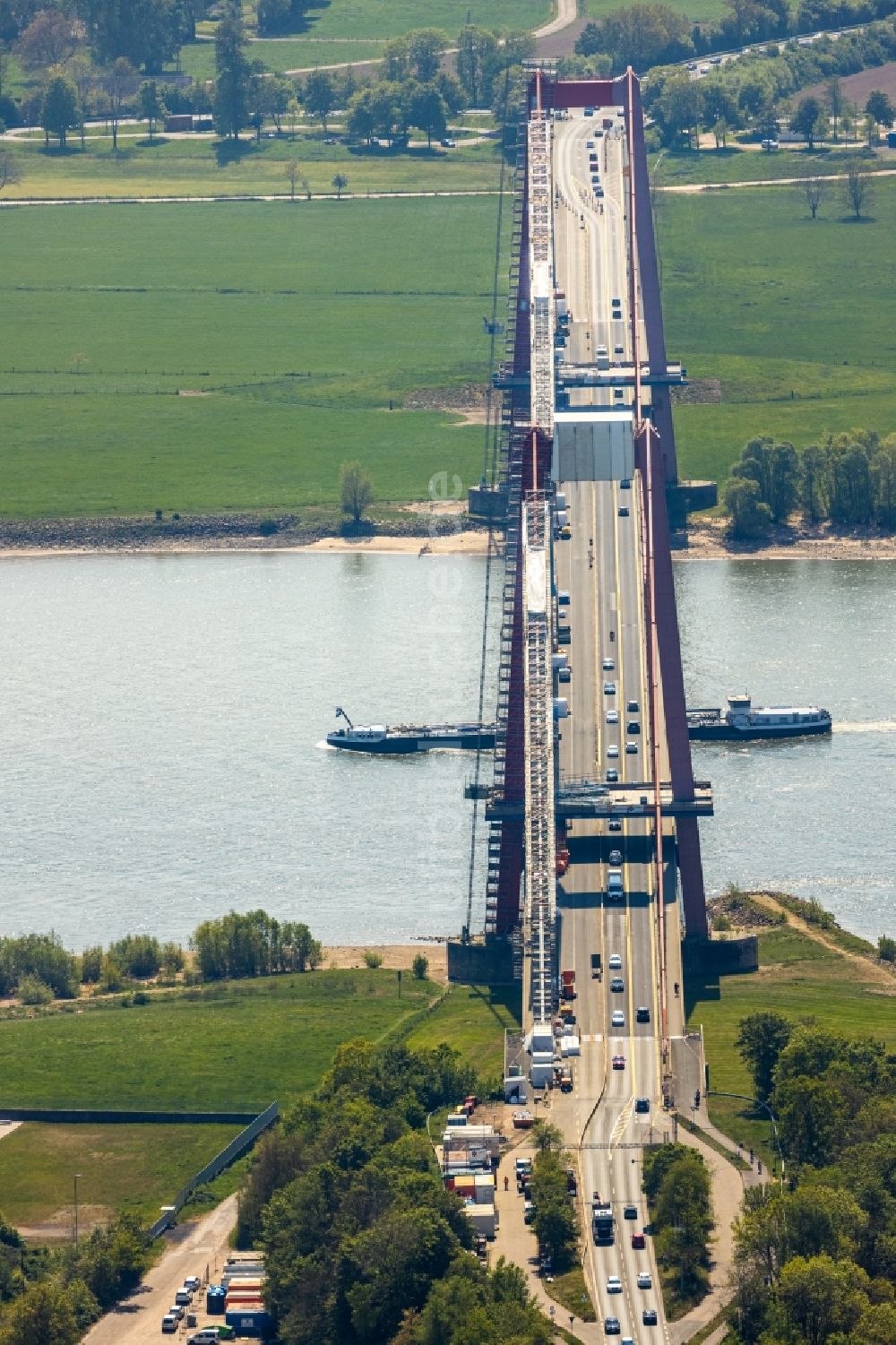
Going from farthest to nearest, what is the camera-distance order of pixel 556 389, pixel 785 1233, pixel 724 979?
pixel 556 389, pixel 724 979, pixel 785 1233

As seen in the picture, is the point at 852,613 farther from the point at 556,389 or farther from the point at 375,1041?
the point at 375,1041

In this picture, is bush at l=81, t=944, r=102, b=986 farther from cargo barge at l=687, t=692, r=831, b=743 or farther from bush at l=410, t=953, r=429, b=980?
cargo barge at l=687, t=692, r=831, b=743

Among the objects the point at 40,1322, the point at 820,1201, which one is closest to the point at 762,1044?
the point at 820,1201

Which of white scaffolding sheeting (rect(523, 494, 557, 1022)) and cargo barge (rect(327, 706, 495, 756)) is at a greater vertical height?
white scaffolding sheeting (rect(523, 494, 557, 1022))

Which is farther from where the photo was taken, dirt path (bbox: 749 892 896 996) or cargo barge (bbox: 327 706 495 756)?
cargo barge (bbox: 327 706 495 756)

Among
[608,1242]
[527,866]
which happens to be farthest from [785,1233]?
[527,866]

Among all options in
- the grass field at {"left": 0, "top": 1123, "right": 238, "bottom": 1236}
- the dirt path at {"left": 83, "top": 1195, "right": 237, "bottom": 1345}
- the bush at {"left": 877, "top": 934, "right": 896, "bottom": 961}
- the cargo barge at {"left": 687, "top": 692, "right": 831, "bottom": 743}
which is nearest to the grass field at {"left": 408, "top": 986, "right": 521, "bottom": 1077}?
the grass field at {"left": 0, "top": 1123, "right": 238, "bottom": 1236}

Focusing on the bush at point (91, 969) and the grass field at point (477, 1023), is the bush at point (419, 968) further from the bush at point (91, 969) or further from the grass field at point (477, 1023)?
the bush at point (91, 969)
